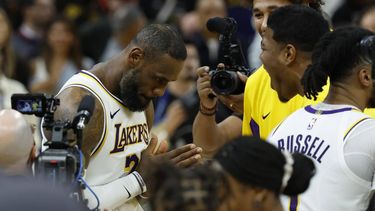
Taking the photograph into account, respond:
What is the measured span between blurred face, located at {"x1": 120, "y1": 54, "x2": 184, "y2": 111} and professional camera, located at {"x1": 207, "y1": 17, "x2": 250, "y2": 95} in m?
0.26

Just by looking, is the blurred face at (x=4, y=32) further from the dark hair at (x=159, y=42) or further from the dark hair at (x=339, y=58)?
the dark hair at (x=339, y=58)

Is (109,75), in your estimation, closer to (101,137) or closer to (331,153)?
(101,137)

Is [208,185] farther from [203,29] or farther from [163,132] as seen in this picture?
[203,29]

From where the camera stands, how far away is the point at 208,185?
10.4ft

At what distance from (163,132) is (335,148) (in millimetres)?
4389

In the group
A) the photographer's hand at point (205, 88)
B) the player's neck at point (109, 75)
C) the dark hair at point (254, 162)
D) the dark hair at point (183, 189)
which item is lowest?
the photographer's hand at point (205, 88)

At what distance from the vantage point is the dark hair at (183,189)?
3111mm

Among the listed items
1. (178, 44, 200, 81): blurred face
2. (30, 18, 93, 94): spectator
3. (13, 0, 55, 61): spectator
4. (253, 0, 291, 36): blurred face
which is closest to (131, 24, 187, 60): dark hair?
(253, 0, 291, 36): blurred face

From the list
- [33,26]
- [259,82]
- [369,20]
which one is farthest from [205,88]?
[33,26]

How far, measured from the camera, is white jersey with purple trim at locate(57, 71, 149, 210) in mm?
5539

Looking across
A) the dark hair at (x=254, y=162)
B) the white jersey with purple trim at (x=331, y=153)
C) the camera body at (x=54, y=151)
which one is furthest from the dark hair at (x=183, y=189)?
the white jersey with purple trim at (x=331, y=153)

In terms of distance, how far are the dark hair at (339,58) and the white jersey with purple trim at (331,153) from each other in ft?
0.59

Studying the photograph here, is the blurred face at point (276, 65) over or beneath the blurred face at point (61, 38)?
over

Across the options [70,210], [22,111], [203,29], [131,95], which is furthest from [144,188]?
[203,29]
